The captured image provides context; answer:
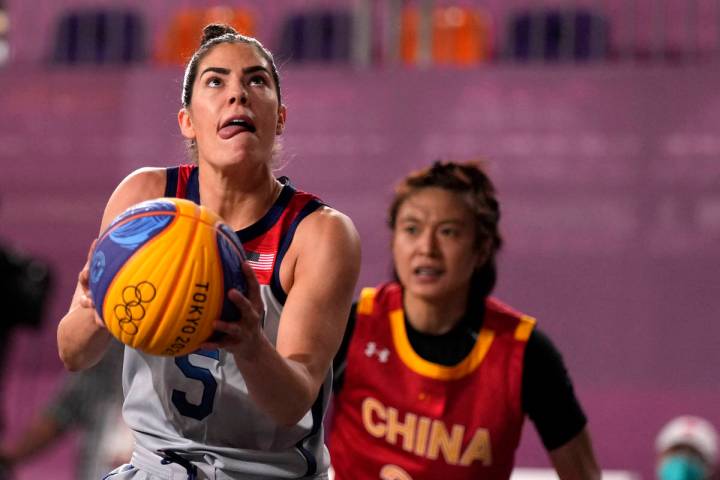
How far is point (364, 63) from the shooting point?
23.4ft

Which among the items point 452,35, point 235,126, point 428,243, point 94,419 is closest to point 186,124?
point 235,126

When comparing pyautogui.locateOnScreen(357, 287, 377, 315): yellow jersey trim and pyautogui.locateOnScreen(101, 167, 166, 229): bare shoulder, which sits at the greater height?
pyautogui.locateOnScreen(101, 167, 166, 229): bare shoulder

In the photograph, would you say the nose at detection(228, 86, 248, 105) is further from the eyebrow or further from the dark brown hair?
the dark brown hair

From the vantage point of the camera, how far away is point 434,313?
4.00 meters

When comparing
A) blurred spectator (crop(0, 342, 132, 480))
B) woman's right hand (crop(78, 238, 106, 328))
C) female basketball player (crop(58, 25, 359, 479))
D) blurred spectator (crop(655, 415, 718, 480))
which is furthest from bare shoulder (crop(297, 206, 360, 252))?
blurred spectator (crop(655, 415, 718, 480))

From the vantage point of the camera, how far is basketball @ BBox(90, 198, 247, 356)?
223cm

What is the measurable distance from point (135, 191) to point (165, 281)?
595mm

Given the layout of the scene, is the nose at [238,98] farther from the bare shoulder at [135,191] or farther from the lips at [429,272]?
the lips at [429,272]

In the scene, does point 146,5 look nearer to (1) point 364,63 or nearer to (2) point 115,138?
(2) point 115,138

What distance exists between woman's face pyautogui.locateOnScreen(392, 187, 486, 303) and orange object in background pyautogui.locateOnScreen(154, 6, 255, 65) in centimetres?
376

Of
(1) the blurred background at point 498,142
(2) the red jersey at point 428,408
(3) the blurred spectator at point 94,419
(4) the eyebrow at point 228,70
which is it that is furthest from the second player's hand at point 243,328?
(1) the blurred background at point 498,142

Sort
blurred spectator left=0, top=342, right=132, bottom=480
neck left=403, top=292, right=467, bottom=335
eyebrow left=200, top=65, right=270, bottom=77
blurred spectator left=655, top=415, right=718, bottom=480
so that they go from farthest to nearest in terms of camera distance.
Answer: blurred spectator left=655, top=415, right=718, bottom=480
blurred spectator left=0, top=342, right=132, bottom=480
neck left=403, top=292, right=467, bottom=335
eyebrow left=200, top=65, right=270, bottom=77

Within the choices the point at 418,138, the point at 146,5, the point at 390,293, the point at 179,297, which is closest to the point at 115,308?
the point at 179,297

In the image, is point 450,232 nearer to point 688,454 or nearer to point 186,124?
point 186,124
